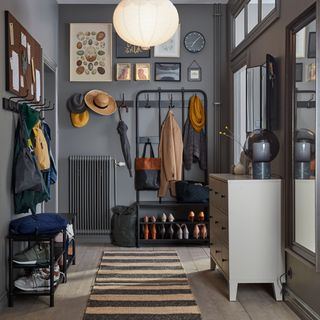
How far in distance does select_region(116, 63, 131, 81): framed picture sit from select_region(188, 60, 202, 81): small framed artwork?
73 cm

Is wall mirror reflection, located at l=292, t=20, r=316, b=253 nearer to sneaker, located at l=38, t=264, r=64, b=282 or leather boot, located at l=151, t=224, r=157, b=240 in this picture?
sneaker, located at l=38, t=264, r=64, b=282

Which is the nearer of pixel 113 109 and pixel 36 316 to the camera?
pixel 36 316

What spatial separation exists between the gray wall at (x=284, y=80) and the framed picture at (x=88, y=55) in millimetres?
2081

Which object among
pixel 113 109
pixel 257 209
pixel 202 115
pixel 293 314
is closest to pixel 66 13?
pixel 113 109

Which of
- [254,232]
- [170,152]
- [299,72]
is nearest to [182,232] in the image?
[170,152]

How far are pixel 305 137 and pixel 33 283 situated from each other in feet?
7.00

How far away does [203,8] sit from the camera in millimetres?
6348

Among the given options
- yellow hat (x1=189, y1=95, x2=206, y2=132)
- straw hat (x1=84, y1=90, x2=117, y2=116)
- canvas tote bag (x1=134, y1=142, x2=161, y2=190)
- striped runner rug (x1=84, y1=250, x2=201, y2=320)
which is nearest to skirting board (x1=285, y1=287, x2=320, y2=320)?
striped runner rug (x1=84, y1=250, x2=201, y2=320)

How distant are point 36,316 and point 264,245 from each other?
1.66 m

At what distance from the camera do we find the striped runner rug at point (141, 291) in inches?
136

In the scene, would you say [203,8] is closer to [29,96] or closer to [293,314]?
[29,96]

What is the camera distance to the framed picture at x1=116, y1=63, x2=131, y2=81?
20.7 feet

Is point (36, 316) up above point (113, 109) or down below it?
below

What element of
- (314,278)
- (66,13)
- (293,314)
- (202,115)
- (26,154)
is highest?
(66,13)
